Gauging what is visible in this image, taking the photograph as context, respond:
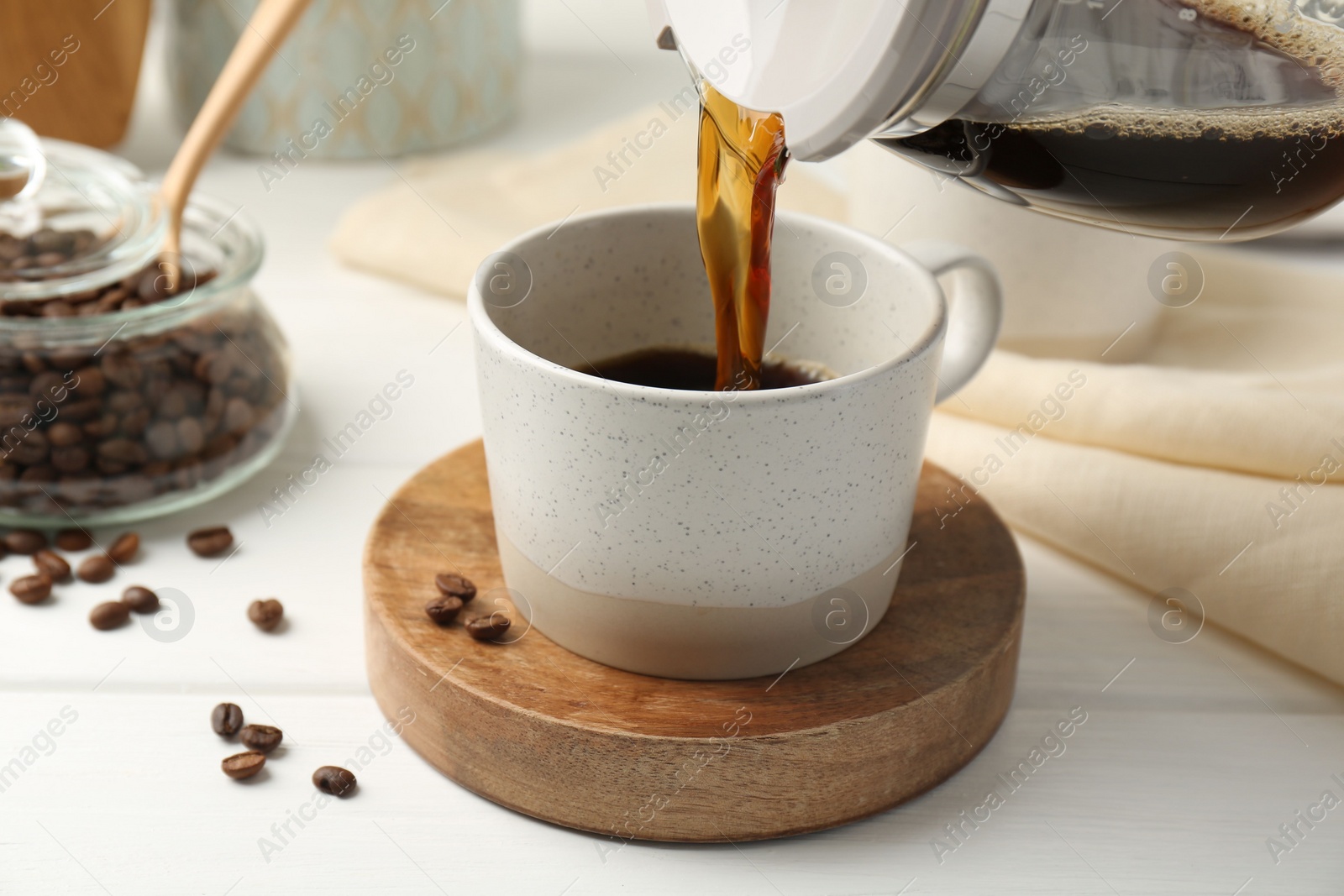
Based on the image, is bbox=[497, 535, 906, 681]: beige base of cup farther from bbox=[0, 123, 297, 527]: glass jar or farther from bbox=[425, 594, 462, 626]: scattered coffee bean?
bbox=[0, 123, 297, 527]: glass jar

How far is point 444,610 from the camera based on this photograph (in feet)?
2.49

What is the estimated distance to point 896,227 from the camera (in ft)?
3.66

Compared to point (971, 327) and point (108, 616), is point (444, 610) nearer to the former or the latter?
point (108, 616)

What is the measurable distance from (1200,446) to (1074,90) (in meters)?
0.40

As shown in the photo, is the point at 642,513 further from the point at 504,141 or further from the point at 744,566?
the point at 504,141

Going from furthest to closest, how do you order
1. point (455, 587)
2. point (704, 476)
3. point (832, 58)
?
point (455, 587) → point (704, 476) → point (832, 58)

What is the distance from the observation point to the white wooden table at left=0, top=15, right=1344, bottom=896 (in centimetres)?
67

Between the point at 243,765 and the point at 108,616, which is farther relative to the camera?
the point at 108,616

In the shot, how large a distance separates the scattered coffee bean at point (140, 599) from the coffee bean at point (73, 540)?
92mm

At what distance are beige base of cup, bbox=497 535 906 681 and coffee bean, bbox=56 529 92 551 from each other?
373mm

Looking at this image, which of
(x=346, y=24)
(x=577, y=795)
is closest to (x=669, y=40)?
(x=577, y=795)

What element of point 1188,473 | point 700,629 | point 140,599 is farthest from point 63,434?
point 1188,473

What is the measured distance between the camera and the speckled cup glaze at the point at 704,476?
66cm

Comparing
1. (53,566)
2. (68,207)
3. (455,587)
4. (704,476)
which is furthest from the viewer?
(68,207)
